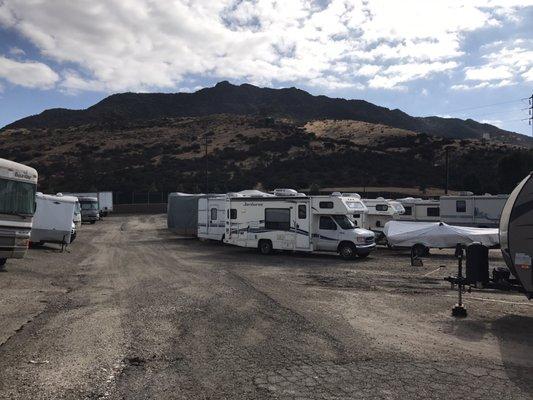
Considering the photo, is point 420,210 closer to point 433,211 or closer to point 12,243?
point 433,211

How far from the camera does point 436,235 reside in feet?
65.2

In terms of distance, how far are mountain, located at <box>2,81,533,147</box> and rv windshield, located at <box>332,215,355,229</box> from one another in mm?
110135

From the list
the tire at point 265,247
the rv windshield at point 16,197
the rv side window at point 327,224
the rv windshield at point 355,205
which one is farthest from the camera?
the tire at point 265,247

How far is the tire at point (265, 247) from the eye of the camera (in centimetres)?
2209

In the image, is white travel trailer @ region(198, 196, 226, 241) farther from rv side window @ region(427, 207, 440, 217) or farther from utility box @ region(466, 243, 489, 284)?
utility box @ region(466, 243, 489, 284)

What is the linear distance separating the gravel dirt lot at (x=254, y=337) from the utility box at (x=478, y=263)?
2.37 feet

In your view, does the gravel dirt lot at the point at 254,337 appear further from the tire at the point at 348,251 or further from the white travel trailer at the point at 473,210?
the white travel trailer at the point at 473,210

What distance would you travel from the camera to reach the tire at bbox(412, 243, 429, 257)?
2050cm

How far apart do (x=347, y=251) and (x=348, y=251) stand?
5cm

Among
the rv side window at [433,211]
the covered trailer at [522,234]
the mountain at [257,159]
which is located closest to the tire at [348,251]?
the rv side window at [433,211]

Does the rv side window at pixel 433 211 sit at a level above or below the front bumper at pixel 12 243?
above

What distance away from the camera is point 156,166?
72062mm

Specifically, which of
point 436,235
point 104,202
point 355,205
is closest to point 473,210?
point 436,235

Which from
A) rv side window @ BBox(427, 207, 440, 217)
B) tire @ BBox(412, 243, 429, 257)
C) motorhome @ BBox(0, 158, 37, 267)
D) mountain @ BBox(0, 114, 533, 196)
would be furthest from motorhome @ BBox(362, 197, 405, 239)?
mountain @ BBox(0, 114, 533, 196)
